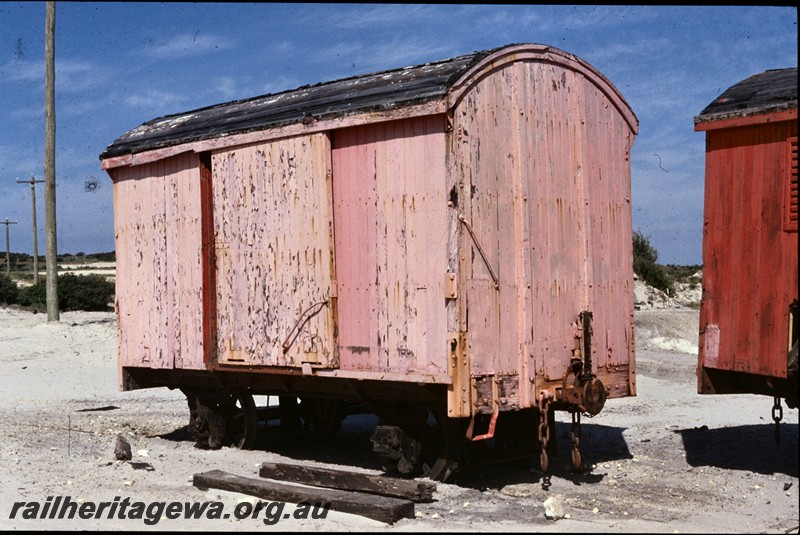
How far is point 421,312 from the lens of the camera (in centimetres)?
926

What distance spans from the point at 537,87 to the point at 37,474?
6.57 m

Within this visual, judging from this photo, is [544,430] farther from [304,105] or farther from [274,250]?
[304,105]

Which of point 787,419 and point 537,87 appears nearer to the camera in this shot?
point 537,87

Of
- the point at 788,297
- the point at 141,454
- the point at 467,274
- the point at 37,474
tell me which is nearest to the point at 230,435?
the point at 141,454

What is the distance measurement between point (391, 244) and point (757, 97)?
4.13 meters

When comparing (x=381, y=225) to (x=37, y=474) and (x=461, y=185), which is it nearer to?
(x=461, y=185)

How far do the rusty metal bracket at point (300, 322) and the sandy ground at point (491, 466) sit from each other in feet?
5.02

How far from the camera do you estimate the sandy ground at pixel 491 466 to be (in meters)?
8.20

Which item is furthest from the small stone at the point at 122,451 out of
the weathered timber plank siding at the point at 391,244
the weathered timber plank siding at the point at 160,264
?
the weathered timber plank siding at the point at 391,244

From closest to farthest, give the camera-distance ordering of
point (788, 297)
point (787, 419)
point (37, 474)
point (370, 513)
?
point (370, 513) → point (788, 297) → point (37, 474) → point (787, 419)

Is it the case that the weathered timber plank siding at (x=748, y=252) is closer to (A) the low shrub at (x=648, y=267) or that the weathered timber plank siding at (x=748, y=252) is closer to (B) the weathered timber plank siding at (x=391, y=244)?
(B) the weathered timber plank siding at (x=391, y=244)

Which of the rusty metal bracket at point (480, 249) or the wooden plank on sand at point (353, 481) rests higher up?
the rusty metal bracket at point (480, 249)

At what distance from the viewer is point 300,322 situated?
1046 centimetres

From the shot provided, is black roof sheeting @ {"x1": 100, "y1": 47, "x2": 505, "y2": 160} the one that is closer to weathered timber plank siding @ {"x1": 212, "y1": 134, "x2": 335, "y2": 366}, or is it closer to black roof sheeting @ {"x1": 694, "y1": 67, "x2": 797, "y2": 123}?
weathered timber plank siding @ {"x1": 212, "y1": 134, "x2": 335, "y2": 366}
